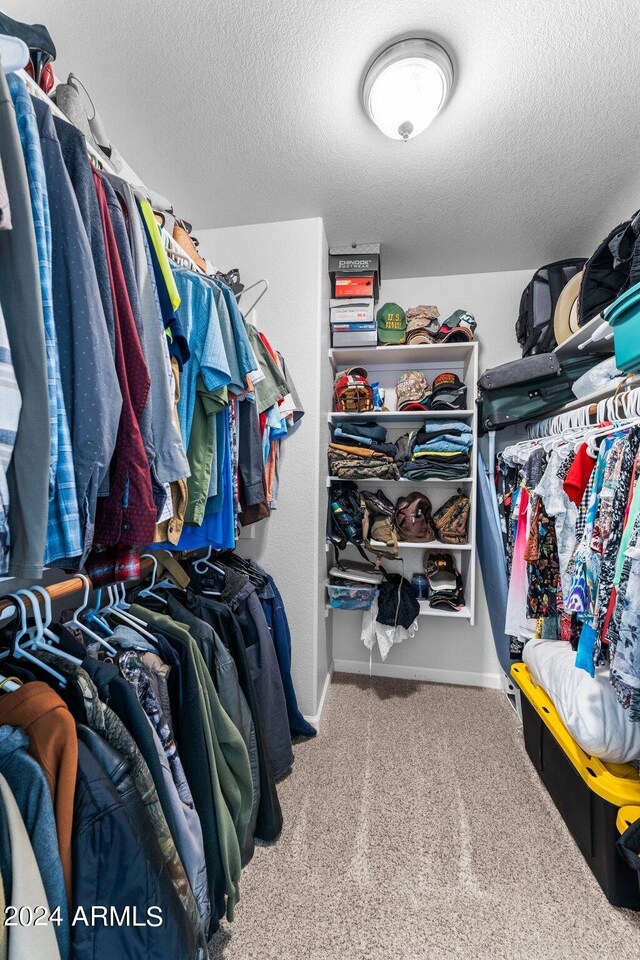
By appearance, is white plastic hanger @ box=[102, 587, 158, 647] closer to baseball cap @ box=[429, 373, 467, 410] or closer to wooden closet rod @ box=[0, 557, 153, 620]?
wooden closet rod @ box=[0, 557, 153, 620]

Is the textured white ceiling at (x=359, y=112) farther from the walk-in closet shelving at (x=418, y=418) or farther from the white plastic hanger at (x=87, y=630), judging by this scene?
the white plastic hanger at (x=87, y=630)

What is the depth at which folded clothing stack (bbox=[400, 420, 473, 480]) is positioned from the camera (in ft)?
7.59

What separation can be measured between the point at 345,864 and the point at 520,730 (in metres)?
1.20

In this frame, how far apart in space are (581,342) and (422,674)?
2.10 m

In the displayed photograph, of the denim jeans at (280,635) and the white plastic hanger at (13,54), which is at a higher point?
the white plastic hanger at (13,54)

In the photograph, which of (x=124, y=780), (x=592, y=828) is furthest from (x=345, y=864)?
(x=124, y=780)

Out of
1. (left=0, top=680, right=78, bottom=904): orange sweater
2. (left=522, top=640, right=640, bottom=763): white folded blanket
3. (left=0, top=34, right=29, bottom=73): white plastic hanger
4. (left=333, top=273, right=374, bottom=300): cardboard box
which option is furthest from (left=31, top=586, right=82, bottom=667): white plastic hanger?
(left=333, top=273, right=374, bottom=300): cardboard box

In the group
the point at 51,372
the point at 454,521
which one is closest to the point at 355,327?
the point at 454,521

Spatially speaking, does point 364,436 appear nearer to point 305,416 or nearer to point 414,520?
point 305,416

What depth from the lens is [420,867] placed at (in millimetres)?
1367

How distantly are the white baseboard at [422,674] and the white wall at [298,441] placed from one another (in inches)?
23.8

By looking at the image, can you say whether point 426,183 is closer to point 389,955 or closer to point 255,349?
point 255,349

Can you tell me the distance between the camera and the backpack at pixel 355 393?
2455mm

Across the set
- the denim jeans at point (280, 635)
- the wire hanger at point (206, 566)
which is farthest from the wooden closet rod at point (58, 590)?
the denim jeans at point (280, 635)
